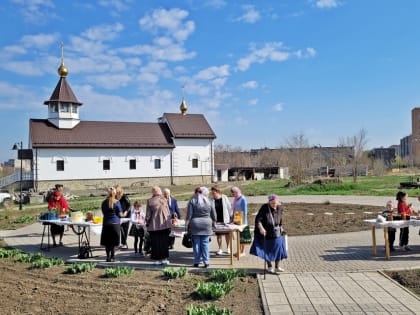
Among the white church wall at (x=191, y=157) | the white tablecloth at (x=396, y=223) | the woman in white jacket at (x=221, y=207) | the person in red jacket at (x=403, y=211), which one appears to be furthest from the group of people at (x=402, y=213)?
the white church wall at (x=191, y=157)

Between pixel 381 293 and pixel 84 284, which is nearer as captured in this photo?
pixel 381 293

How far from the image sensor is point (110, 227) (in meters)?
8.67

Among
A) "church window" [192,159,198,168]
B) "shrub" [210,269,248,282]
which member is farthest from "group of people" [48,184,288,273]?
"church window" [192,159,198,168]

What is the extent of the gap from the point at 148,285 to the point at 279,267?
8.31ft

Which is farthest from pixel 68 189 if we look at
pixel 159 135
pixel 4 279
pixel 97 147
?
pixel 4 279

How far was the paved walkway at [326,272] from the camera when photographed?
5.55 meters

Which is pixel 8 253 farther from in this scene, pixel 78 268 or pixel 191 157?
pixel 191 157

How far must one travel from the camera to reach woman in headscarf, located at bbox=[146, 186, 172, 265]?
27.0 feet

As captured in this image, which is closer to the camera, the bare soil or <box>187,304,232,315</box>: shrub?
<box>187,304,232,315</box>: shrub

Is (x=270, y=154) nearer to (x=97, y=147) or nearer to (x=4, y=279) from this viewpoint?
(x=97, y=147)

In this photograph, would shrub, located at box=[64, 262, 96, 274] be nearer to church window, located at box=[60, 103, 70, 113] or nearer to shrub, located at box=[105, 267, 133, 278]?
shrub, located at box=[105, 267, 133, 278]

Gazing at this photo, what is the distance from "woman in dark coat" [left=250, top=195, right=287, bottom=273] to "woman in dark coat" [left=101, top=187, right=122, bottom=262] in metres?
3.09

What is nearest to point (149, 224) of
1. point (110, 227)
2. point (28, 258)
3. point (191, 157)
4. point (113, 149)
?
point (110, 227)

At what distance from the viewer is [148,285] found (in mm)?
6934
